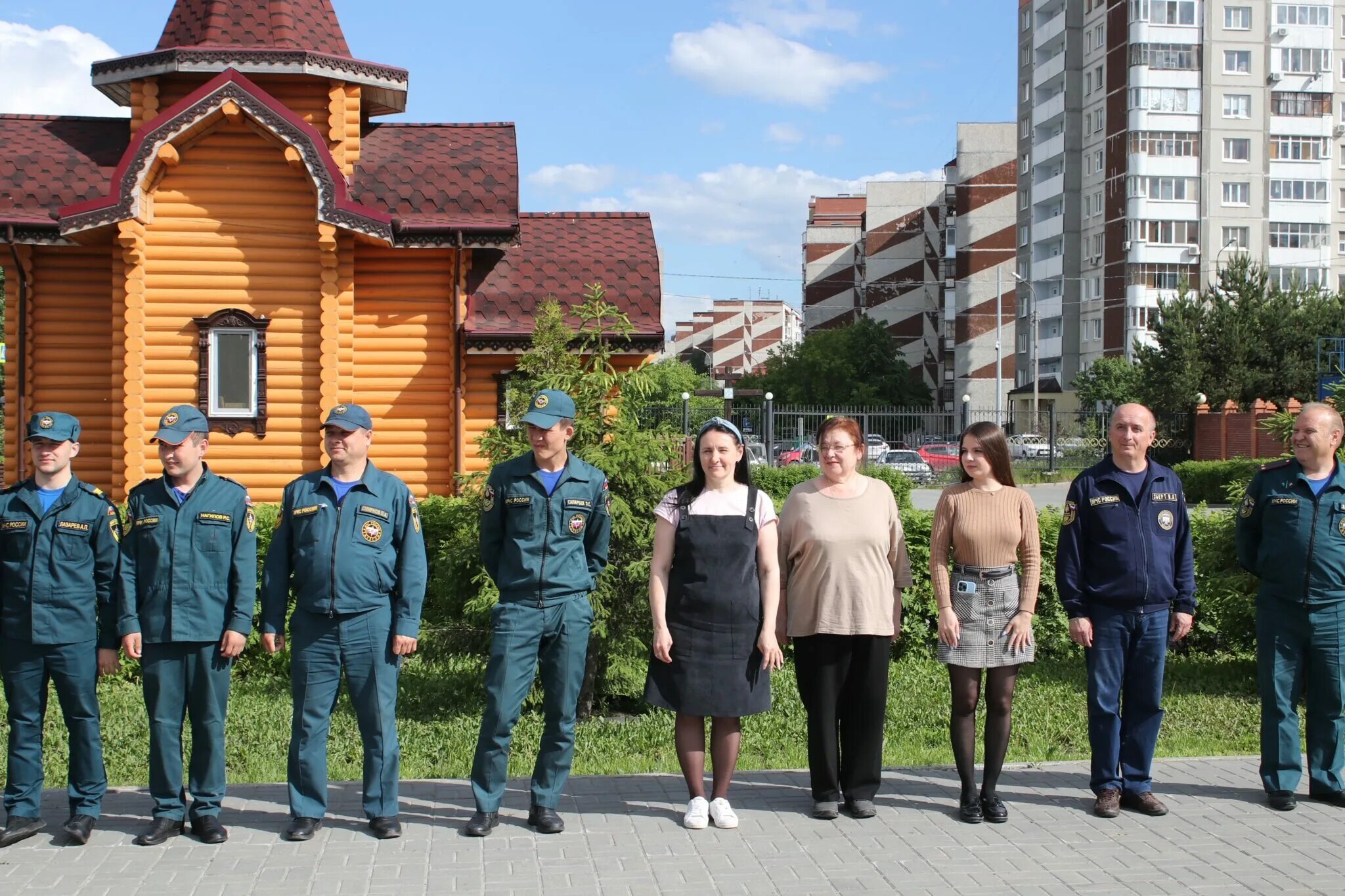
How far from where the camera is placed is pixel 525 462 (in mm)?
6402

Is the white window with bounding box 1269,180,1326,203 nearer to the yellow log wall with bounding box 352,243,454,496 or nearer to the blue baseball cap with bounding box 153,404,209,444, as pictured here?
the yellow log wall with bounding box 352,243,454,496

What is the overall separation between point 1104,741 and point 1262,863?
985 millimetres

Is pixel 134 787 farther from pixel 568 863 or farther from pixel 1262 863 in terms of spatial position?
pixel 1262 863

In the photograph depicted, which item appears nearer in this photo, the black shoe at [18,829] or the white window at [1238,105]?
the black shoe at [18,829]

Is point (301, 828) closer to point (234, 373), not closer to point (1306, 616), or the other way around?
point (1306, 616)

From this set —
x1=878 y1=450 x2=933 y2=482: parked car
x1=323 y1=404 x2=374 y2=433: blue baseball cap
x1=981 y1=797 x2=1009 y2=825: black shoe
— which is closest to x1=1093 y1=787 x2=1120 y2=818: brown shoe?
x1=981 y1=797 x2=1009 y2=825: black shoe

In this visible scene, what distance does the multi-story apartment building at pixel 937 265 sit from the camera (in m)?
89.6

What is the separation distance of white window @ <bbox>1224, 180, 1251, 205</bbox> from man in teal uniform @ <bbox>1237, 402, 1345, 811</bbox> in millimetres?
66838

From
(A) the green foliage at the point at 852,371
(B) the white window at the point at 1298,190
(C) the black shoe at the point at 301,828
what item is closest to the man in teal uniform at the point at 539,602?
(C) the black shoe at the point at 301,828

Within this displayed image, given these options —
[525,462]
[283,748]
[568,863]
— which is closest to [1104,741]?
[568,863]

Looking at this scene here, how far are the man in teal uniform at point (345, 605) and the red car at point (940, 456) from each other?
104ft

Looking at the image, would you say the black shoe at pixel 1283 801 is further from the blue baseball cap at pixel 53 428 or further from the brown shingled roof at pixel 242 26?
the brown shingled roof at pixel 242 26

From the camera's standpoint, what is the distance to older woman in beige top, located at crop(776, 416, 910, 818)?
630cm

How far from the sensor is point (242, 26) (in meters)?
16.9
